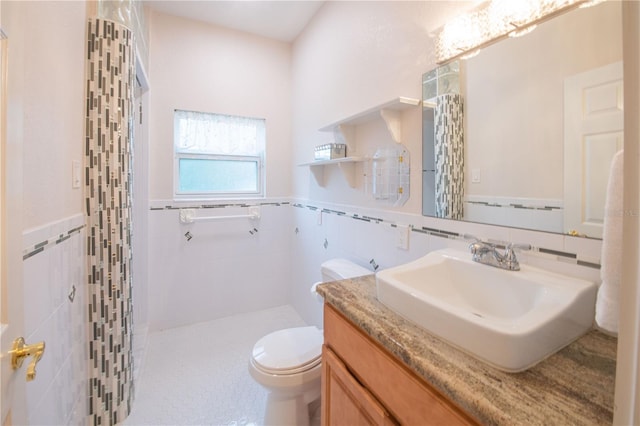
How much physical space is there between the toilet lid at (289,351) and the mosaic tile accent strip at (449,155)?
2.92 ft

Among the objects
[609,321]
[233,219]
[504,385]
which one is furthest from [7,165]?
[233,219]

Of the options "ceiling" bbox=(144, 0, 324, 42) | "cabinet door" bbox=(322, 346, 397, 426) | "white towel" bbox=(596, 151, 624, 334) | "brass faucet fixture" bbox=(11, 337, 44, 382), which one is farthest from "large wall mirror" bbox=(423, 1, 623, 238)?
"ceiling" bbox=(144, 0, 324, 42)

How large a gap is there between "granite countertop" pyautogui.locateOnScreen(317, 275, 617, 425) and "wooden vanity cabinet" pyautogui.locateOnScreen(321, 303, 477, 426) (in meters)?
0.04

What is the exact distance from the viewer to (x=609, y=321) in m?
0.50

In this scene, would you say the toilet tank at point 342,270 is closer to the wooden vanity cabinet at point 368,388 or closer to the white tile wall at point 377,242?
the white tile wall at point 377,242

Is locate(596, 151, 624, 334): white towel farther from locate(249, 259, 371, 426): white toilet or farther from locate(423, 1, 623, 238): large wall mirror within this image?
locate(249, 259, 371, 426): white toilet

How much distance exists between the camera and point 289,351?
1414 mm

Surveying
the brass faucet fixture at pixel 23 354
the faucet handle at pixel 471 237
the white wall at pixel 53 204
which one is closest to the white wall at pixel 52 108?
the white wall at pixel 53 204

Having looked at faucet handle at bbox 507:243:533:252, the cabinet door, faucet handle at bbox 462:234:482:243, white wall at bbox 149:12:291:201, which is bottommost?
the cabinet door

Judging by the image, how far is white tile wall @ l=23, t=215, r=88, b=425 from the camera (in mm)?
896

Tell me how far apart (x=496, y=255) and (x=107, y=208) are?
172cm

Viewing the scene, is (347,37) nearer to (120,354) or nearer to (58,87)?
(58,87)

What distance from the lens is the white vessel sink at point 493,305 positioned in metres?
0.58

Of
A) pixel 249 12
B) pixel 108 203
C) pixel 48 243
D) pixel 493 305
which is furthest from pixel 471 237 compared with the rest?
pixel 249 12
